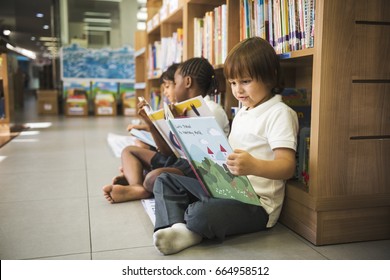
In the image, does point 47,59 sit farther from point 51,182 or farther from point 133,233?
point 133,233

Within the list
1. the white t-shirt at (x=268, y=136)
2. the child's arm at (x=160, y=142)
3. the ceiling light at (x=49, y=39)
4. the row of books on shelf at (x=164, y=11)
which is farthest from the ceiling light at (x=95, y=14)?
the white t-shirt at (x=268, y=136)

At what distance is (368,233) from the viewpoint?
982mm

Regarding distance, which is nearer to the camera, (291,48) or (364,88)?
(364,88)

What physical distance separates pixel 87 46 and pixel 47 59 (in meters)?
0.80

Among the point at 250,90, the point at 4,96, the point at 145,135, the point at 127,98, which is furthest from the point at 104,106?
the point at 250,90

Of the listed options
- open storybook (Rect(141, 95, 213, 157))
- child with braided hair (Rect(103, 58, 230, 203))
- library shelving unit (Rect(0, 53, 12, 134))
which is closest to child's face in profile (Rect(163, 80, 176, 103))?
child with braided hair (Rect(103, 58, 230, 203))

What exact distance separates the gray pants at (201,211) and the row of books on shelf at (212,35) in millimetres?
649

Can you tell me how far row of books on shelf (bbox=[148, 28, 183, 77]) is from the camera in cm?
220

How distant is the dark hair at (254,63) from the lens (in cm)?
99

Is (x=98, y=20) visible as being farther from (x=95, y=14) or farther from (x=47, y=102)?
(x=47, y=102)

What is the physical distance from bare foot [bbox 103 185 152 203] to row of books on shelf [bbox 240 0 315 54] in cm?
67

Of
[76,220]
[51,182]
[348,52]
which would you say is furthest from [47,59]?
[348,52]

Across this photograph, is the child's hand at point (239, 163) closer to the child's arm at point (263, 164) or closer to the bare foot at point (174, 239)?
the child's arm at point (263, 164)

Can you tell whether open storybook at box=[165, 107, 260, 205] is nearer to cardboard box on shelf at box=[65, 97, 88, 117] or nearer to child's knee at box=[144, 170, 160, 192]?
child's knee at box=[144, 170, 160, 192]
